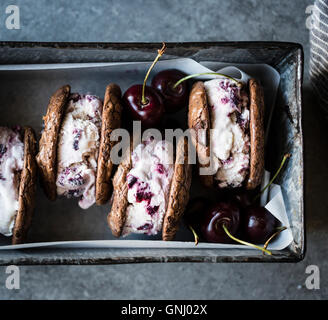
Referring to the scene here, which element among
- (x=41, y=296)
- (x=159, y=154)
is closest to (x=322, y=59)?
(x=159, y=154)

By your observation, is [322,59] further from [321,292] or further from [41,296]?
[41,296]

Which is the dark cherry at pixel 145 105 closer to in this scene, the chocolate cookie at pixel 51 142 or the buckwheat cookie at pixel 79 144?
the buckwheat cookie at pixel 79 144

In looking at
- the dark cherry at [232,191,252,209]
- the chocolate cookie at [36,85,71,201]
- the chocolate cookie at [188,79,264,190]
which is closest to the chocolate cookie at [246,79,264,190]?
the chocolate cookie at [188,79,264,190]

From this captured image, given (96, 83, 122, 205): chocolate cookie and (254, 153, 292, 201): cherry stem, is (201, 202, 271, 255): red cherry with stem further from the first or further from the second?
(96, 83, 122, 205): chocolate cookie

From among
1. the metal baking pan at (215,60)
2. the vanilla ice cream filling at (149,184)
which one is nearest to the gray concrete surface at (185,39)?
the metal baking pan at (215,60)

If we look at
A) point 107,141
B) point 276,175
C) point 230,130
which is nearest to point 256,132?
point 230,130

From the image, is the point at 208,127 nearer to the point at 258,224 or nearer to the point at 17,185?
the point at 258,224
